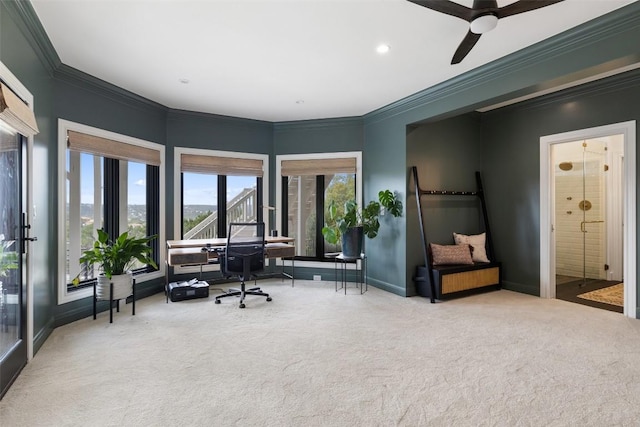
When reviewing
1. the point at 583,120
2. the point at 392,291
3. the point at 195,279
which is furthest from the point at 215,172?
the point at 583,120

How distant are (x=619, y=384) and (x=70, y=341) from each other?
4.20 meters

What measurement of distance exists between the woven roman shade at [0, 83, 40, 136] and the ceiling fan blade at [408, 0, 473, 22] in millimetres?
2390

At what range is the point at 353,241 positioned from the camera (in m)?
4.56

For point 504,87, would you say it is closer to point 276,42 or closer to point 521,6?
point 521,6

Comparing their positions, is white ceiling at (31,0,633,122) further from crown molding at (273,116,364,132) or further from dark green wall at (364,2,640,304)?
crown molding at (273,116,364,132)

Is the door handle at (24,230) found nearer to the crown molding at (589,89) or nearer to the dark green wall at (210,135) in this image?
the dark green wall at (210,135)

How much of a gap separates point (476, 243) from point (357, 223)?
A: 1.71 metres

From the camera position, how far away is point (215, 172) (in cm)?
503

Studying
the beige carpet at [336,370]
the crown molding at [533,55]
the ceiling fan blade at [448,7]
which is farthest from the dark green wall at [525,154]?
the ceiling fan blade at [448,7]

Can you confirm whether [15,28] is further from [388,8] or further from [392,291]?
[392,291]

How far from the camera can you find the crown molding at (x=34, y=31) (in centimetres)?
224

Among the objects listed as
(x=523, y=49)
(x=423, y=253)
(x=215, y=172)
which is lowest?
(x=423, y=253)

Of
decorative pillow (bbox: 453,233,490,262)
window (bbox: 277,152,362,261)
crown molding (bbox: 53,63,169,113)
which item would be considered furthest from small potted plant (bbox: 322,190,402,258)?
crown molding (bbox: 53,63,169,113)

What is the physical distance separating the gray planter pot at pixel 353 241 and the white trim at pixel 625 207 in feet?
7.75
